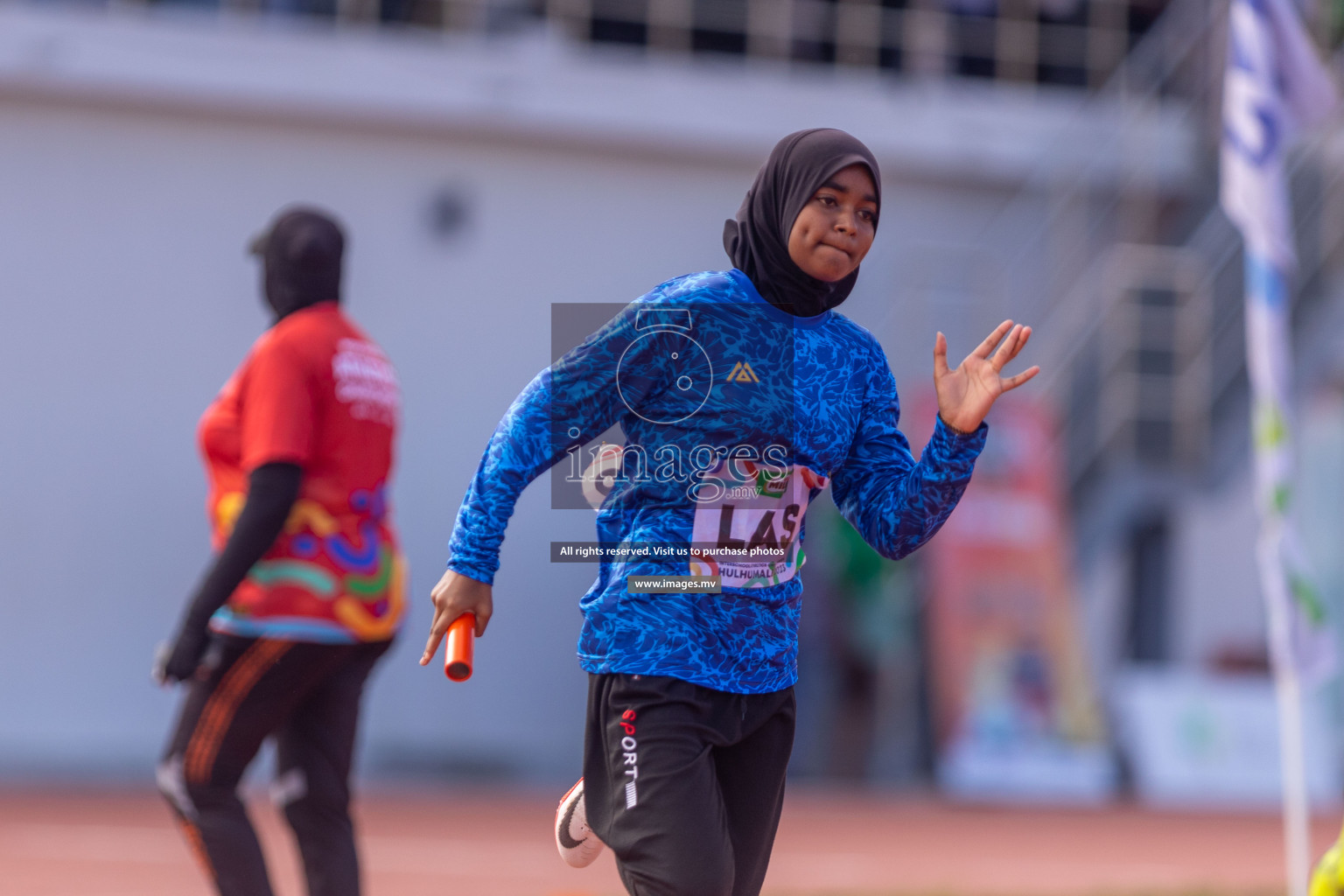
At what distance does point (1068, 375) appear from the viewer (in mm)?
11727

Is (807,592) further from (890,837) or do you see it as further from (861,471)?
(861,471)

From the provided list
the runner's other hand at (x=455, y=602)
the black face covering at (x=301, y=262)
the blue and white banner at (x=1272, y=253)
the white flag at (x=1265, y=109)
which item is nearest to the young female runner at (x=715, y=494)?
the runner's other hand at (x=455, y=602)

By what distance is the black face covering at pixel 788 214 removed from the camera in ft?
10.0

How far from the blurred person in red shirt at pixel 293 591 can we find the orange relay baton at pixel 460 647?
3.30ft

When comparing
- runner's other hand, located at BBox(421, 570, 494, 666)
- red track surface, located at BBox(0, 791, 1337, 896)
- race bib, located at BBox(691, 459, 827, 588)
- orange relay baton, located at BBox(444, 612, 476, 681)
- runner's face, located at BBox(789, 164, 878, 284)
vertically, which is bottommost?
red track surface, located at BBox(0, 791, 1337, 896)

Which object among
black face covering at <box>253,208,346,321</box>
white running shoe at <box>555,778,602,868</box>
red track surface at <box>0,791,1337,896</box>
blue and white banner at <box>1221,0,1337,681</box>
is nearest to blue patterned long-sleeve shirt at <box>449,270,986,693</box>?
white running shoe at <box>555,778,602,868</box>

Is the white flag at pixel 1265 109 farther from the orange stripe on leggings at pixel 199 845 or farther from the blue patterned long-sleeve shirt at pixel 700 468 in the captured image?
A: the orange stripe on leggings at pixel 199 845

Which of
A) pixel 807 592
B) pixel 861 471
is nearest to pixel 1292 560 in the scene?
pixel 861 471

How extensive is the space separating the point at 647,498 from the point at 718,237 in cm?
865

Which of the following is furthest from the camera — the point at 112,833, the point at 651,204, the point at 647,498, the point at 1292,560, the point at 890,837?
the point at 651,204

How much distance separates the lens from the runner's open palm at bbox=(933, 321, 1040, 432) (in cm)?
306

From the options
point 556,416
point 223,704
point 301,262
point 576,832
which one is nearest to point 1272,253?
point 301,262

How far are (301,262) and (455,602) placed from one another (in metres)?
1.49

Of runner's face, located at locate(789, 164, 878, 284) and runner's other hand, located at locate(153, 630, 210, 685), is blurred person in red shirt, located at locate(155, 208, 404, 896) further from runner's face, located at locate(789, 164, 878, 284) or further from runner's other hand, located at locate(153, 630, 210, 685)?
runner's face, located at locate(789, 164, 878, 284)
